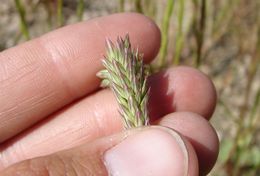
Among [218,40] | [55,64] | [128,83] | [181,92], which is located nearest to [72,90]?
[55,64]

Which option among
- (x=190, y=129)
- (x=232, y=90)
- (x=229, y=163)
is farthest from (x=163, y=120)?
(x=232, y=90)

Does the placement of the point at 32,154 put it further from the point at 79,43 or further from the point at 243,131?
the point at 243,131

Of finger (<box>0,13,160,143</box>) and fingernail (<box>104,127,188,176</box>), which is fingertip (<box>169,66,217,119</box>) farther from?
fingernail (<box>104,127,188,176</box>)

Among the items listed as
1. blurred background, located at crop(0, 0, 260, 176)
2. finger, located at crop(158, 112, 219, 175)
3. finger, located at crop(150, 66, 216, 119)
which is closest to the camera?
finger, located at crop(158, 112, 219, 175)

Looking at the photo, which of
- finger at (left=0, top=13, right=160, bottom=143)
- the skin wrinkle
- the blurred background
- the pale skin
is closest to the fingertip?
the pale skin

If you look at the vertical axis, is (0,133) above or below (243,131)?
above

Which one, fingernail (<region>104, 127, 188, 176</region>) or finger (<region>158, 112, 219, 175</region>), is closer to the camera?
fingernail (<region>104, 127, 188, 176</region>)
